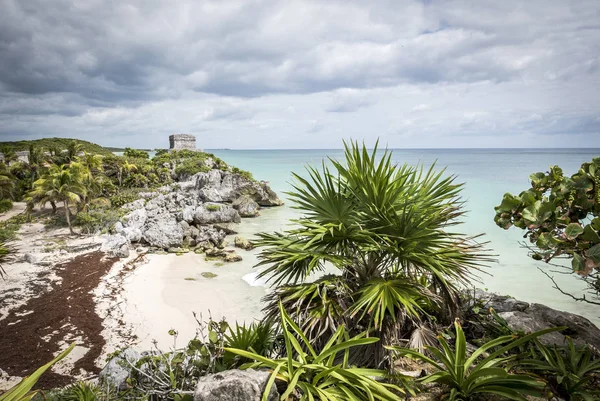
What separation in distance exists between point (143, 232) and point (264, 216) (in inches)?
449

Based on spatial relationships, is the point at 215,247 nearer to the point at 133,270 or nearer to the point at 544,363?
the point at 133,270

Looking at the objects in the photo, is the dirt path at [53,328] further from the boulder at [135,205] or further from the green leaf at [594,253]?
the boulder at [135,205]

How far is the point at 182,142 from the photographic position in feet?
153

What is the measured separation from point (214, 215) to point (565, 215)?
2165cm

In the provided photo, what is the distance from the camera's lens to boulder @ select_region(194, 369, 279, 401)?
2.52m

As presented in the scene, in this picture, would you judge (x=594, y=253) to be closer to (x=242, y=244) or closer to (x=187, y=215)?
(x=242, y=244)

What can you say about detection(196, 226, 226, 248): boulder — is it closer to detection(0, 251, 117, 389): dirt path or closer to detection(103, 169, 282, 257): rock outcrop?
detection(103, 169, 282, 257): rock outcrop

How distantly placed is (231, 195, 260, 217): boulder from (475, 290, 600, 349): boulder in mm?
23403

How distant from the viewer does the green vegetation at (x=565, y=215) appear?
8.18 ft

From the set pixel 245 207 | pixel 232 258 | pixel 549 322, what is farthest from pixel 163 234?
pixel 549 322

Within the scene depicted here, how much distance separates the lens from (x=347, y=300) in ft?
12.6

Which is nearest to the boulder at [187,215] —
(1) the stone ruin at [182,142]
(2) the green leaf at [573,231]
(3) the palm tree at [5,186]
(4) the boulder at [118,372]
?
(3) the palm tree at [5,186]

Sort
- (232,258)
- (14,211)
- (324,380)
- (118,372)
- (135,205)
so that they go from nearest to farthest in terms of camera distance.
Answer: (324,380) → (118,372) → (232,258) → (135,205) → (14,211)

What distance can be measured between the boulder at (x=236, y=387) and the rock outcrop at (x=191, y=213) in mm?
15543
